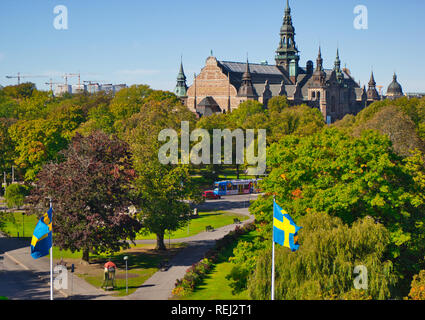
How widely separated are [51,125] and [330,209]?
59.6 m

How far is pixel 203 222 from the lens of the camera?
6091 centimetres

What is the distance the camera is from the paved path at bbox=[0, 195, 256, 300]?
113 ft

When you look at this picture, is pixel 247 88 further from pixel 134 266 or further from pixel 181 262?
pixel 134 266

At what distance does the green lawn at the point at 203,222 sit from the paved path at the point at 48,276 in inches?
74.6

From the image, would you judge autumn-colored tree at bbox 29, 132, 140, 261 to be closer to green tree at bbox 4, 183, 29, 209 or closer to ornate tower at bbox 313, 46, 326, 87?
green tree at bbox 4, 183, 29, 209

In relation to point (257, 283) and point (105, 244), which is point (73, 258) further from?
point (257, 283)

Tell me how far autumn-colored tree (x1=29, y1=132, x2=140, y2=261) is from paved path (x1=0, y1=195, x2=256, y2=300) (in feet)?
10.5

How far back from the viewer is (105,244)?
131ft

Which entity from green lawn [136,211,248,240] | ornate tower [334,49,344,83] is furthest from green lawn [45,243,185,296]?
ornate tower [334,49,344,83]

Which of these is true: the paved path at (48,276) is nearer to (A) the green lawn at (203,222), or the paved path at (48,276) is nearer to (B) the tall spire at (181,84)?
(A) the green lawn at (203,222)

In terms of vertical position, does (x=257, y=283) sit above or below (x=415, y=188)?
below

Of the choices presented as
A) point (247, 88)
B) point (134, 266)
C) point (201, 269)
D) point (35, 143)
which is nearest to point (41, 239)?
point (201, 269)
